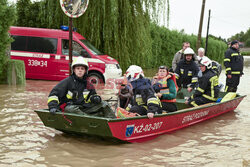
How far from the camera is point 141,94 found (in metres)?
6.30

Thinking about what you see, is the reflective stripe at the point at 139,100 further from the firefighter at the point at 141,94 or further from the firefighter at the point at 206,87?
the firefighter at the point at 206,87

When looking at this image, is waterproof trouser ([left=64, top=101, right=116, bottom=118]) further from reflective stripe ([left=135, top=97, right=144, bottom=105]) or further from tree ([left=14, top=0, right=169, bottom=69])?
tree ([left=14, top=0, right=169, bottom=69])

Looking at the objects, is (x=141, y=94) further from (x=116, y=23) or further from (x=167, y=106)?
(x=116, y=23)

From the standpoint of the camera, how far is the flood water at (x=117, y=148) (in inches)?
207

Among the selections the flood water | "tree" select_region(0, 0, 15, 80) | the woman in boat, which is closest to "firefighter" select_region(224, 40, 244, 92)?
the flood water

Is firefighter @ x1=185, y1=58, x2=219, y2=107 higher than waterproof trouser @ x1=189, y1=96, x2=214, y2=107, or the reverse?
firefighter @ x1=185, y1=58, x2=219, y2=107

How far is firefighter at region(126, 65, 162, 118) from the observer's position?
6105 mm

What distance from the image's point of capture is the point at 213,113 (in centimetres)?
891

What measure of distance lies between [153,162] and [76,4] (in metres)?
4.94

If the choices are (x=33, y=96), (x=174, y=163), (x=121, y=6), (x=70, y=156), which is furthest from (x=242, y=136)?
(x=121, y=6)

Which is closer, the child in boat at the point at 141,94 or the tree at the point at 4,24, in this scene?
the child in boat at the point at 141,94

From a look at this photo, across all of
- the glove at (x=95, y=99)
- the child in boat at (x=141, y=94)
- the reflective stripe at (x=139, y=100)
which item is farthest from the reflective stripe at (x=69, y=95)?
the reflective stripe at (x=139, y=100)

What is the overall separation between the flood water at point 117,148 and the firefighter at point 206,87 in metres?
0.64

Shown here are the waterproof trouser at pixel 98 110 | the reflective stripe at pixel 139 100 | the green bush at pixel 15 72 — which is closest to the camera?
the waterproof trouser at pixel 98 110
